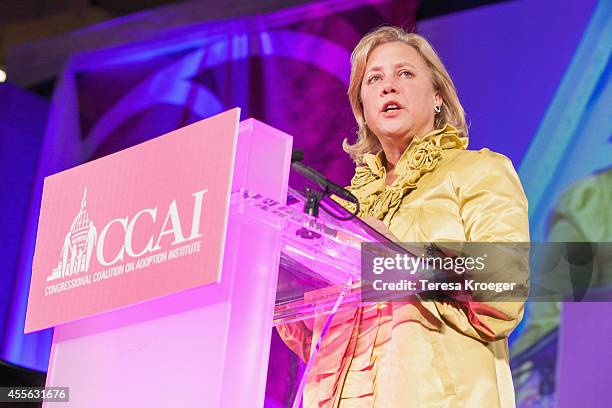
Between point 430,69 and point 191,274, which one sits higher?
point 430,69

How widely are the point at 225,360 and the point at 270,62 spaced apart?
3.09 metres

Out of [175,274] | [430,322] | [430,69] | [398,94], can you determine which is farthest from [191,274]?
[430,69]

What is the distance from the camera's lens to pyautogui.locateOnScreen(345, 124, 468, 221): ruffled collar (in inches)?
78.9

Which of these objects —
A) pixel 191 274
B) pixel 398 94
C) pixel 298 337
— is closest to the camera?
pixel 191 274

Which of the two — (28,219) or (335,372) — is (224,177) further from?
(28,219)

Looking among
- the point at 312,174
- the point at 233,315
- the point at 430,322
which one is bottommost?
the point at 233,315

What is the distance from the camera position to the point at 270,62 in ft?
14.1

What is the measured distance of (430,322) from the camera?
1.76 metres

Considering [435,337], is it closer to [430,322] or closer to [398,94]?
[430,322]

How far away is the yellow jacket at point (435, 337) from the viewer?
5.60ft

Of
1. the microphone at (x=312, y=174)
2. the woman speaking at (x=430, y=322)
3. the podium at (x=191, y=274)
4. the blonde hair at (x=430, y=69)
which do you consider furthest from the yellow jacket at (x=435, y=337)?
the blonde hair at (x=430, y=69)

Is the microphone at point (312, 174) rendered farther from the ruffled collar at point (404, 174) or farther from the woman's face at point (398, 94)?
the woman's face at point (398, 94)

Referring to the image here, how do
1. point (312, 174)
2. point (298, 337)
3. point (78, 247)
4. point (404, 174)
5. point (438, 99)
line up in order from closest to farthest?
point (312, 174) → point (78, 247) → point (298, 337) → point (404, 174) → point (438, 99)

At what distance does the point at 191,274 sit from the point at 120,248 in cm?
20
